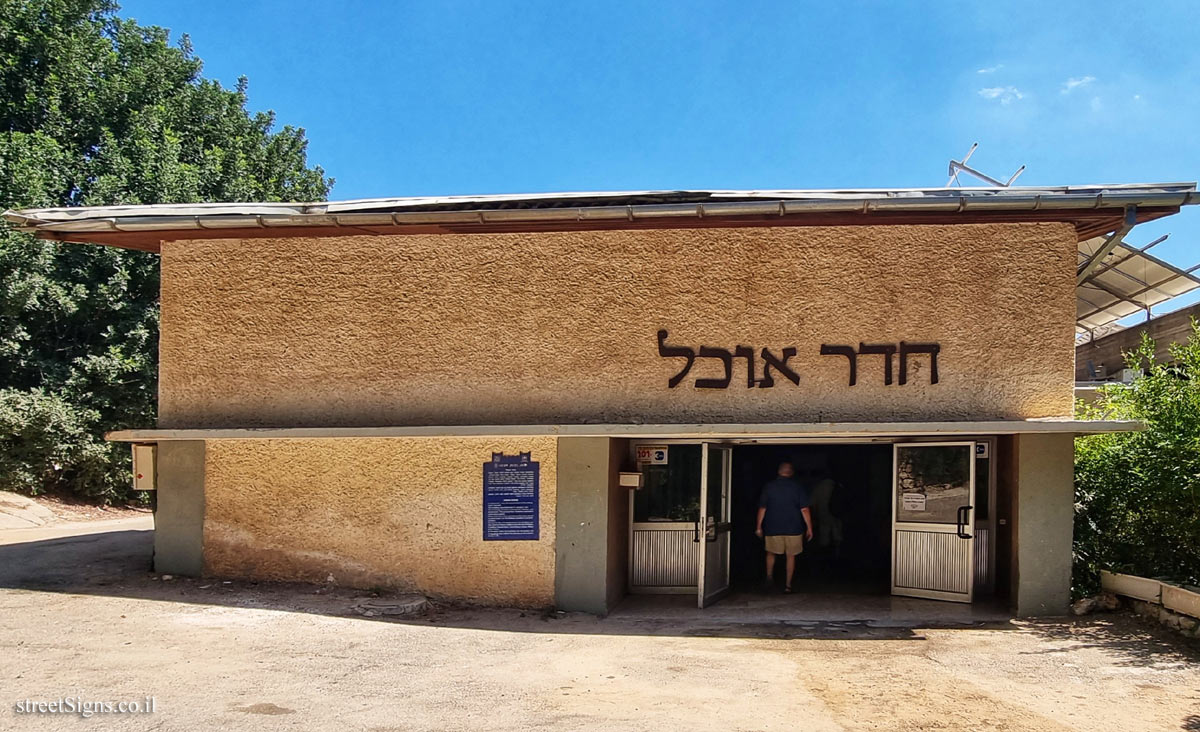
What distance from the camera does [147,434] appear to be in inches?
358

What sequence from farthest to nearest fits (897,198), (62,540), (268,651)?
(62,540) < (897,198) < (268,651)

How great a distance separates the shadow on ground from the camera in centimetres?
810

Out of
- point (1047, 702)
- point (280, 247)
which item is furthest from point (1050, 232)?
point (280, 247)

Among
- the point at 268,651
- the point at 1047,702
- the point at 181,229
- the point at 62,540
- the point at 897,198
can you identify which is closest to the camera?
the point at 1047,702

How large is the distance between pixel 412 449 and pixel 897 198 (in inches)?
218

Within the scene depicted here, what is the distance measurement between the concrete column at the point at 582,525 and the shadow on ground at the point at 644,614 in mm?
233

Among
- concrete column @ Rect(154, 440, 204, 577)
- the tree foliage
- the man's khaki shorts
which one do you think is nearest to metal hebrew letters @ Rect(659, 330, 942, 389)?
the tree foliage

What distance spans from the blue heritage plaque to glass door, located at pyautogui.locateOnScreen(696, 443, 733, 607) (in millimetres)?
1839

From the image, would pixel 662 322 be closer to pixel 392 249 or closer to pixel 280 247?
pixel 392 249

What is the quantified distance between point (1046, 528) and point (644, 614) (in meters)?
4.06

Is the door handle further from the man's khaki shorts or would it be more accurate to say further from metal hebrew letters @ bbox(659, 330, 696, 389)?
metal hebrew letters @ bbox(659, 330, 696, 389)

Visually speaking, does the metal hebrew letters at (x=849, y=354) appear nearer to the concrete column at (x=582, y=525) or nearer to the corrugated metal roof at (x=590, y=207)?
the corrugated metal roof at (x=590, y=207)

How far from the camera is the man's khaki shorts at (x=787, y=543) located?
1031 centimetres

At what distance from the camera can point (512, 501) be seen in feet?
29.6
